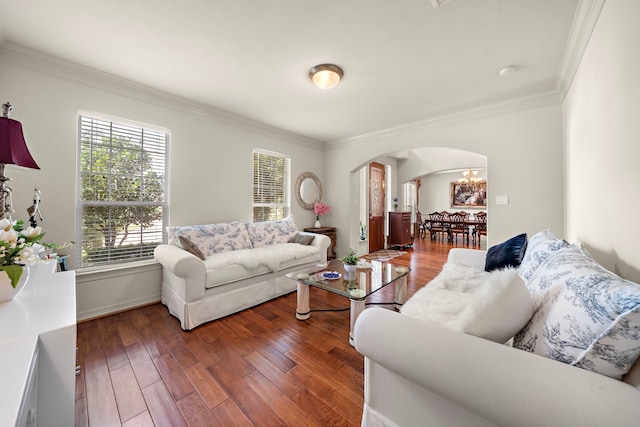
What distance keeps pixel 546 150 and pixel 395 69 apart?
2137 millimetres

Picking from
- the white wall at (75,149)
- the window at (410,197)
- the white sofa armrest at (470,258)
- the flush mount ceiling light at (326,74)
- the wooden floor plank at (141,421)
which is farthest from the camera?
the window at (410,197)

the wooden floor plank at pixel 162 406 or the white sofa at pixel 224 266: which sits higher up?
the white sofa at pixel 224 266

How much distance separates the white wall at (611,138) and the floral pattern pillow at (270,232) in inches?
124

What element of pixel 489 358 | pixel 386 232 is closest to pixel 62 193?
pixel 489 358

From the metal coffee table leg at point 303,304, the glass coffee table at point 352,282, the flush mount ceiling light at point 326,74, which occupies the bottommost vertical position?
the metal coffee table leg at point 303,304

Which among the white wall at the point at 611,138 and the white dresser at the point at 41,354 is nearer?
the white dresser at the point at 41,354

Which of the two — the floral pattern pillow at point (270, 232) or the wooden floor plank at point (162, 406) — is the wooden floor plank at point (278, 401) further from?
the floral pattern pillow at point (270, 232)

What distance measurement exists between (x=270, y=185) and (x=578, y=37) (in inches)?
150

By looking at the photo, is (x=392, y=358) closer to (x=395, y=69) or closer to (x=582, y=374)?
(x=582, y=374)

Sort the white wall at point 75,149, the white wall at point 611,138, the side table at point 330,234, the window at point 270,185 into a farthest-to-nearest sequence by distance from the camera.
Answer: the side table at point 330,234 < the window at point 270,185 < the white wall at point 75,149 < the white wall at point 611,138

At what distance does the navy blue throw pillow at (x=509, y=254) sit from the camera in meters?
1.87

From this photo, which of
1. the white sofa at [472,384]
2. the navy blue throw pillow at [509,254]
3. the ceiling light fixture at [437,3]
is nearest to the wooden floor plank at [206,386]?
the white sofa at [472,384]

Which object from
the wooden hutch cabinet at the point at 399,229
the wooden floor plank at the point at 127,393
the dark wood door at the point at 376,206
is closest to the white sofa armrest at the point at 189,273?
the wooden floor plank at the point at 127,393

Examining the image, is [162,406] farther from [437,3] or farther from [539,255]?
[437,3]
